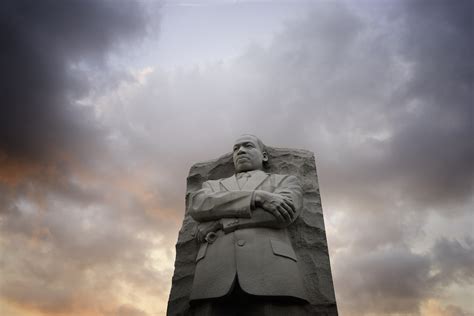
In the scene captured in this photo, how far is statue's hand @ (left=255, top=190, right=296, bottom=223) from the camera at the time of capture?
4712mm

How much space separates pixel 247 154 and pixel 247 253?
2110mm

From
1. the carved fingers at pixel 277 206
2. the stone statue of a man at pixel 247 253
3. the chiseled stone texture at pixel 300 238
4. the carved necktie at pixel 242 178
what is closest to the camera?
the stone statue of a man at pixel 247 253

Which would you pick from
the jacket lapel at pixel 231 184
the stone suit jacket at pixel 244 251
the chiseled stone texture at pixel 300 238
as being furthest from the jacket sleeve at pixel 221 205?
the chiseled stone texture at pixel 300 238

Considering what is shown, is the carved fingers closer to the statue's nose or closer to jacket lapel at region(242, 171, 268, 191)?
jacket lapel at region(242, 171, 268, 191)

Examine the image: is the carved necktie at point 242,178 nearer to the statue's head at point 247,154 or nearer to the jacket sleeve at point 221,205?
the statue's head at point 247,154

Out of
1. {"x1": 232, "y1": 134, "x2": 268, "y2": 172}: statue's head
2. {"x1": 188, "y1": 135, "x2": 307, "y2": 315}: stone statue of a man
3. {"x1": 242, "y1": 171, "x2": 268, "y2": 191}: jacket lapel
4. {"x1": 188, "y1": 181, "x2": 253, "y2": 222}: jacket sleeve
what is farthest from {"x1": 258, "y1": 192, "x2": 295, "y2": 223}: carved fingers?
{"x1": 232, "y1": 134, "x2": 268, "y2": 172}: statue's head

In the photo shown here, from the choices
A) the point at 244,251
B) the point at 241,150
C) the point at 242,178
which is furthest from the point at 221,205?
the point at 241,150

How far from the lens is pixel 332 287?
4988mm

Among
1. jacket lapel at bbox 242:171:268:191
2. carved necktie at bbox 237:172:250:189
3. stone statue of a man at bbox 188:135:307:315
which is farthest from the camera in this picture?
carved necktie at bbox 237:172:250:189

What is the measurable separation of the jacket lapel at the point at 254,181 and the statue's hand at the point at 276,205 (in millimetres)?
529

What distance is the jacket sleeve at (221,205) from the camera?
4.75 meters

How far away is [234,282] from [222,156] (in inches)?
128

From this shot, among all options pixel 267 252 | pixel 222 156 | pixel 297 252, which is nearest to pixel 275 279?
pixel 267 252

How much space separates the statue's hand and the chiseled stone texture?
80cm
